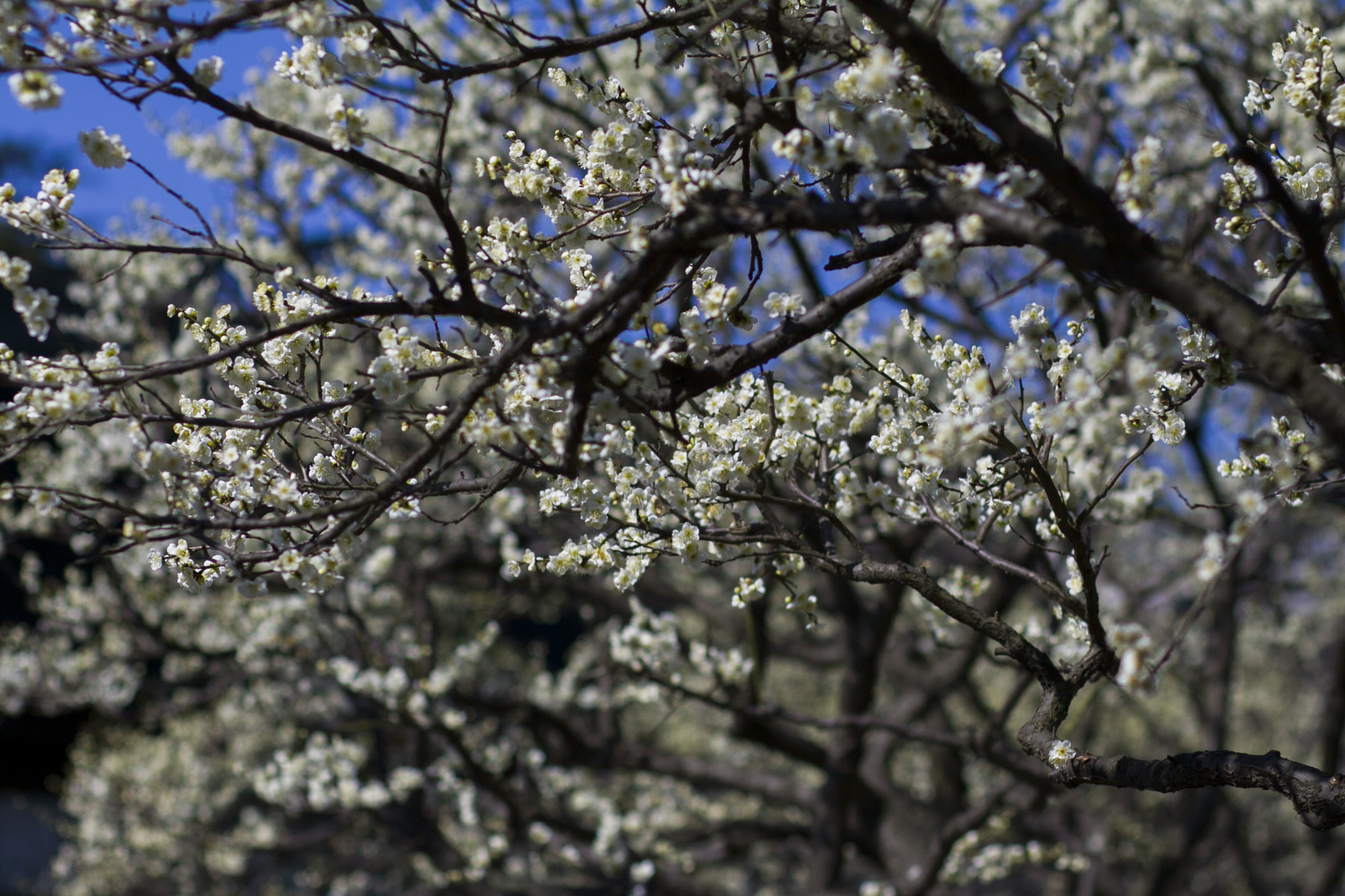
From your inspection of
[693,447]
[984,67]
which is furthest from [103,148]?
[984,67]

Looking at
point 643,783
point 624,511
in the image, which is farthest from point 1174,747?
point 624,511

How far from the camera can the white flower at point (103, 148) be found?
217cm

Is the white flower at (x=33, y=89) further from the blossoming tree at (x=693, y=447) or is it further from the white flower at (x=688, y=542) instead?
the white flower at (x=688, y=542)

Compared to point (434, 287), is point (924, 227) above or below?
above

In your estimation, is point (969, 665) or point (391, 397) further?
point (969, 665)

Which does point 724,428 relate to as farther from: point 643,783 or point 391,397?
point 643,783

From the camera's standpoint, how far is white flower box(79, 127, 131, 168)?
2.17 metres

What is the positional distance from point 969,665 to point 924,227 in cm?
416

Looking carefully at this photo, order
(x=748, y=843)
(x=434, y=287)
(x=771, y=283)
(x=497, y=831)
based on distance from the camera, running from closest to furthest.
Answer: (x=434, y=287)
(x=497, y=831)
(x=748, y=843)
(x=771, y=283)

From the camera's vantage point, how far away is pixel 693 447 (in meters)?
2.68

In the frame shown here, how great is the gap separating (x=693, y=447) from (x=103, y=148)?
1.63m

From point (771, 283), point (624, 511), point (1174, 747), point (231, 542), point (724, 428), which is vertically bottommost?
point (231, 542)

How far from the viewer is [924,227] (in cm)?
229

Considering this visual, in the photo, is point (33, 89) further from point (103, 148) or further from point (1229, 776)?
point (1229, 776)
